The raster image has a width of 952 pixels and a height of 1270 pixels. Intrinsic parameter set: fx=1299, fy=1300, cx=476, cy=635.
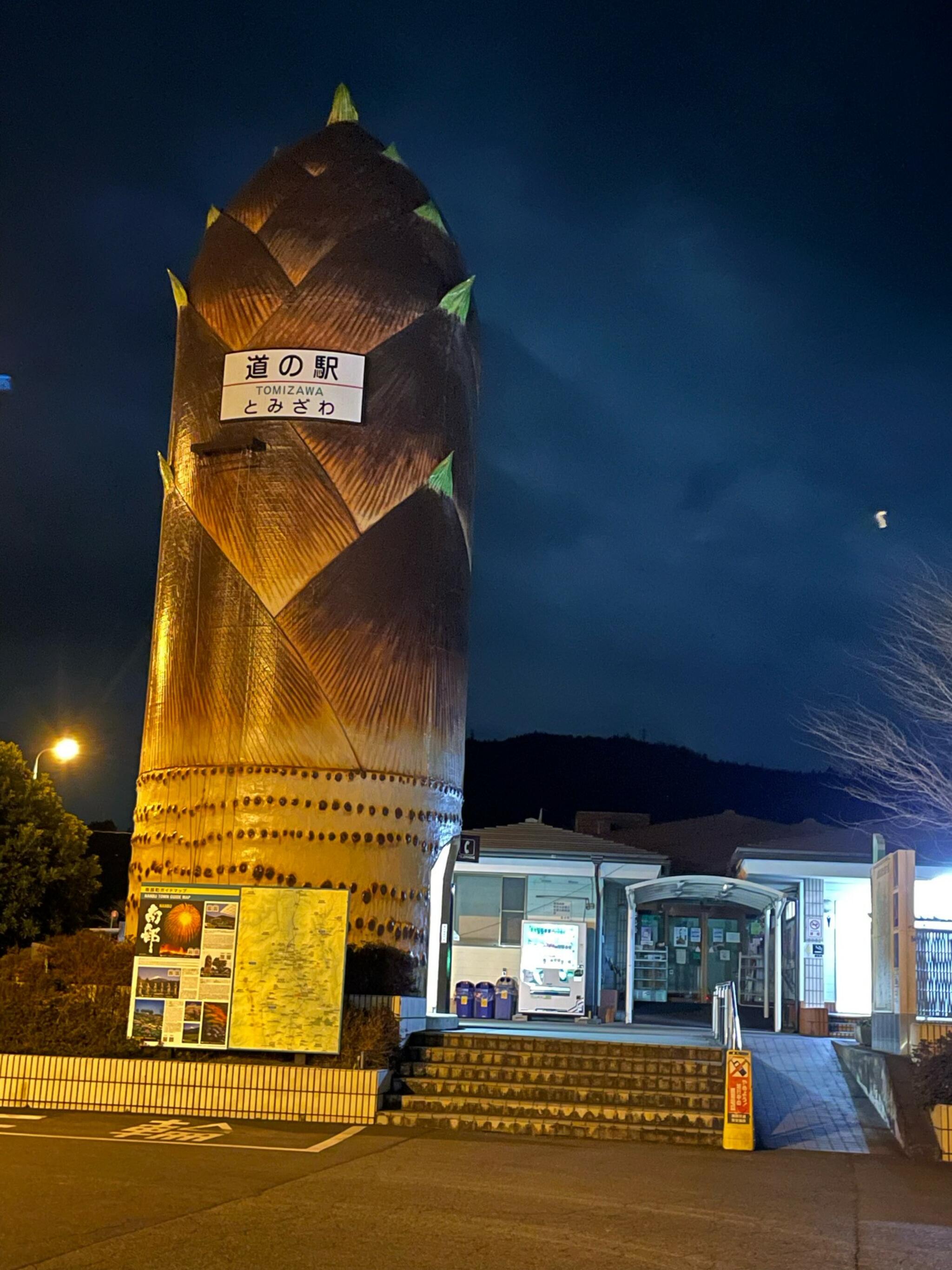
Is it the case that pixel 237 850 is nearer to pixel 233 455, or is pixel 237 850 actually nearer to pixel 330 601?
pixel 330 601

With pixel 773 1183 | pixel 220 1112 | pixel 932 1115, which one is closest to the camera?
pixel 773 1183

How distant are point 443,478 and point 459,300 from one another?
3008mm

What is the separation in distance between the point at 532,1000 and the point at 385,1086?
10872 mm

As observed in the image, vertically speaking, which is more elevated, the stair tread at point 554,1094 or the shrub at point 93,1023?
the shrub at point 93,1023

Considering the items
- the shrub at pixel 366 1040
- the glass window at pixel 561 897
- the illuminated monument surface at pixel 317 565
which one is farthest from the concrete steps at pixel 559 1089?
the glass window at pixel 561 897

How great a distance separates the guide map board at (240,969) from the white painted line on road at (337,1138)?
1.01m

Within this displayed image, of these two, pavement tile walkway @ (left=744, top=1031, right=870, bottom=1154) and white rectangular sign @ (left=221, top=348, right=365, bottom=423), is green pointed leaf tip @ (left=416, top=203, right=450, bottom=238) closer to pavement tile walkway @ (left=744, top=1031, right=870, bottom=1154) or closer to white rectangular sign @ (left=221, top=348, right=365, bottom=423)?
white rectangular sign @ (left=221, top=348, right=365, bottom=423)

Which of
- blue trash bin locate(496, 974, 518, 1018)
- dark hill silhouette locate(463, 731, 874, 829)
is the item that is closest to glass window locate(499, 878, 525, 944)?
blue trash bin locate(496, 974, 518, 1018)

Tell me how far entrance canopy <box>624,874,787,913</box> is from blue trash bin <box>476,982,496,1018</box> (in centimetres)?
309

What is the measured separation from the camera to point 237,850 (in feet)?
56.3

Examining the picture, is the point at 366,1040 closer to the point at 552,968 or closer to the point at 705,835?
the point at 552,968

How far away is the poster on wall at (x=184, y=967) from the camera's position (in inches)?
519

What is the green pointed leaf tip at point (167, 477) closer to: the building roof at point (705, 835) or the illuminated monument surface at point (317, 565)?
the illuminated monument surface at point (317, 565)

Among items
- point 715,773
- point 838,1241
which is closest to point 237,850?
point 838,1241
